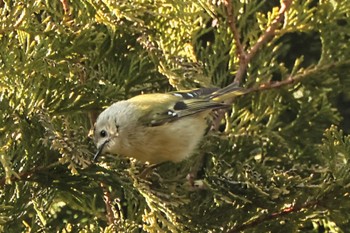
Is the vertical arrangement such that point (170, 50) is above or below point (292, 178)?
above

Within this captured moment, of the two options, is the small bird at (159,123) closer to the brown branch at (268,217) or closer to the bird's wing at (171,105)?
the bird's wing at (171,105)

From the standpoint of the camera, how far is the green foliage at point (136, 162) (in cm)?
201

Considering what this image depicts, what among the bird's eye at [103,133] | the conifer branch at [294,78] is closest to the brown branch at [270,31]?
the conifer branch at [294,78]

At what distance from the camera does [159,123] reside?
8.36 ft

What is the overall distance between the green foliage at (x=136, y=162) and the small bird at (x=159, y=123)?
5cm

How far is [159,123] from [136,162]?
0.18 meters

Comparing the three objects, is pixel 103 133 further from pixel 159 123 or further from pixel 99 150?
pixel 159 123

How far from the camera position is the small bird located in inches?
94.8

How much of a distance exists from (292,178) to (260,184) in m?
0.11

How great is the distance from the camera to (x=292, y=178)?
2.14 metres

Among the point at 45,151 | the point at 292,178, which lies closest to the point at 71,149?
the point at 45,151

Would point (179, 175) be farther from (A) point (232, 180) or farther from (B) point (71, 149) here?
(B) point (71, 149)

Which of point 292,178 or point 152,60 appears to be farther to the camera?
point 152,60

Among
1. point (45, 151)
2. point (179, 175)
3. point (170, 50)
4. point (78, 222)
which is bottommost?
point (78, 222)
